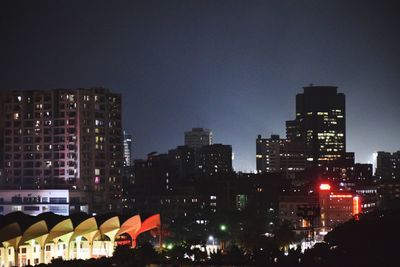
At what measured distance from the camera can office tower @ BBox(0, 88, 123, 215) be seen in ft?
264

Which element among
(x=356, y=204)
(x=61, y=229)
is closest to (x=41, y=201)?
(x=61, y=229)

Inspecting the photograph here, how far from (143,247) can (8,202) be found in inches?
1161

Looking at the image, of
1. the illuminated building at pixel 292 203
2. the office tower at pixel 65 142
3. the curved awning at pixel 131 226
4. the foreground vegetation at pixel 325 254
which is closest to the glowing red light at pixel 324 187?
the illuminated building at pixel 292 203

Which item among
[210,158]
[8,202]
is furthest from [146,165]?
[8,202]

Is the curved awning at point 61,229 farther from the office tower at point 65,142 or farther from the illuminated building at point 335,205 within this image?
the illuminated building at point 335,205

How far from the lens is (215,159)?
13875 cm

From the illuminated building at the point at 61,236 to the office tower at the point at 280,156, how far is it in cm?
8066

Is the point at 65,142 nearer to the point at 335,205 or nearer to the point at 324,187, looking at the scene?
the point at 324,187

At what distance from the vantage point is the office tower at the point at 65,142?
8056 centimetres

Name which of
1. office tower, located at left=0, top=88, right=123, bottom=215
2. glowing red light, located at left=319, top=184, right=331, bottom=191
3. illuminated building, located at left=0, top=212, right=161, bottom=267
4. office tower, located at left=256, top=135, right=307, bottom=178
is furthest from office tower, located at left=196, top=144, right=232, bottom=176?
illuminated building, located at left=0, top=212, right=161, bottom=267

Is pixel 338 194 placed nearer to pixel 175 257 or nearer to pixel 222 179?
pixel 222 179

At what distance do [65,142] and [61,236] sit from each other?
26787mm

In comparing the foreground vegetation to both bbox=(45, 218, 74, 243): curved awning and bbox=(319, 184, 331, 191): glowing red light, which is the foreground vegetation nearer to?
bbox=(45, 218, 74, 243): curved awning

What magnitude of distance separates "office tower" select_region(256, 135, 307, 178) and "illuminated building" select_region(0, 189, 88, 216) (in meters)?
66.0
